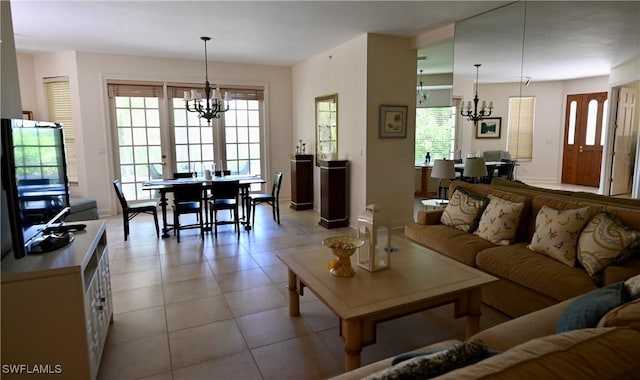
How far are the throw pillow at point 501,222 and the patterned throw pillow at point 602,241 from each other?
565 mm

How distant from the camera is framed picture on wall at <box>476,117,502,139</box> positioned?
4.45 meters

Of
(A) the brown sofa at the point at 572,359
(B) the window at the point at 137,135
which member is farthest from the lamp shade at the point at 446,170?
(B) the window at the point at 137,135

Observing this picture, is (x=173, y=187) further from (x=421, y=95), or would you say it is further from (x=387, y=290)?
(x=421, y=95)

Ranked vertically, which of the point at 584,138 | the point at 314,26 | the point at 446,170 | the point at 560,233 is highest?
the point at 314,26

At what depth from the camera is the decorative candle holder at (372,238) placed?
232 centimetres

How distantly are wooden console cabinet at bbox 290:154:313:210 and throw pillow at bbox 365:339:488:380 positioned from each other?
575cm

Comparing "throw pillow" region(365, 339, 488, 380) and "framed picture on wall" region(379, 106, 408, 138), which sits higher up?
"framed picture on wall" region(379, 106, 408, 138)

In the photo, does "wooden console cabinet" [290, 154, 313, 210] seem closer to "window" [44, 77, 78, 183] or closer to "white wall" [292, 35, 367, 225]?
"white wall" [292, 35, 367, 225]

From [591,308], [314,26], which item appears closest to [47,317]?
[591,308]

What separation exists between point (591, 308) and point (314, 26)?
4.20m

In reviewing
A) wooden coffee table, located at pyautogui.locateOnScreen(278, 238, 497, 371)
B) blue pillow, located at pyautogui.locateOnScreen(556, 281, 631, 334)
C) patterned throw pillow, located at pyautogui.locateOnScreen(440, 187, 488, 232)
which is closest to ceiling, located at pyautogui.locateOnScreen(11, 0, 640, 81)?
patterned throw pillow, located at pyautogui.locateOnScreen(440, 187, 488, 232)

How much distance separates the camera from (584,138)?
12.4 feet

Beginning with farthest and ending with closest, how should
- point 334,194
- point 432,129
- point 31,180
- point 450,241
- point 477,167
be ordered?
point 432,129 → point 334,194 → point 477,167 → point 450,241 → point 31,180

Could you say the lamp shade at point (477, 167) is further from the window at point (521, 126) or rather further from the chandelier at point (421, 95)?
the chandelier at point (421, 95)
